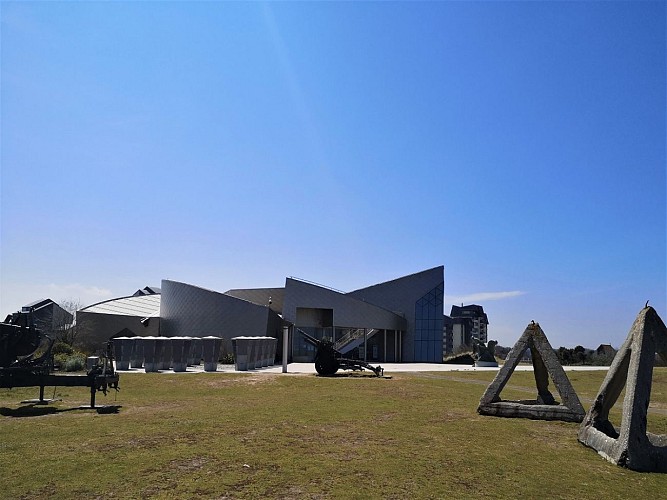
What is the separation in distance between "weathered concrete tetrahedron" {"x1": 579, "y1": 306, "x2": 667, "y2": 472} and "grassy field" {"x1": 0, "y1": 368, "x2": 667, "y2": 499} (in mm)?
293

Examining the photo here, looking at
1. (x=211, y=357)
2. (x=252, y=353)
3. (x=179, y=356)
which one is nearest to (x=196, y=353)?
(x=252, y=353)

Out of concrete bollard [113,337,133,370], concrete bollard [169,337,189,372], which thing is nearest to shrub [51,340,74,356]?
concrete bollard [113,337,133,370]

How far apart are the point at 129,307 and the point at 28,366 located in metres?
45.5

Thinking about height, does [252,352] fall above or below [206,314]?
below

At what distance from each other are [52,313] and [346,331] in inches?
1162

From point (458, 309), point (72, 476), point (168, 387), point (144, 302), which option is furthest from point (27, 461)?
point (458, 309)

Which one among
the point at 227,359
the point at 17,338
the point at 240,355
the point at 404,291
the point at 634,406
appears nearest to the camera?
the point at 634,406

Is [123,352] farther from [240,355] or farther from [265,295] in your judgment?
[265,295]

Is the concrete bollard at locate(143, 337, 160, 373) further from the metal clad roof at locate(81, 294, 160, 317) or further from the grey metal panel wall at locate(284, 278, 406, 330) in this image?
the metal clad roof at locate(81, 294, 160, 317)

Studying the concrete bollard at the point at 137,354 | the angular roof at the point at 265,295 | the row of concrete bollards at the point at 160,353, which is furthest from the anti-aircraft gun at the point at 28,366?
the angular roof at the point at 265,295

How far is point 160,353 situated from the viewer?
1153 inches

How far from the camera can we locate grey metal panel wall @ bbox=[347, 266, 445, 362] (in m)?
58.1

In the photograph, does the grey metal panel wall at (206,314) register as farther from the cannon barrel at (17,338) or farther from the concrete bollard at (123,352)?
the cannon barrel at (17,338)

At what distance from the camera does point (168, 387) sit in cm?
1997
